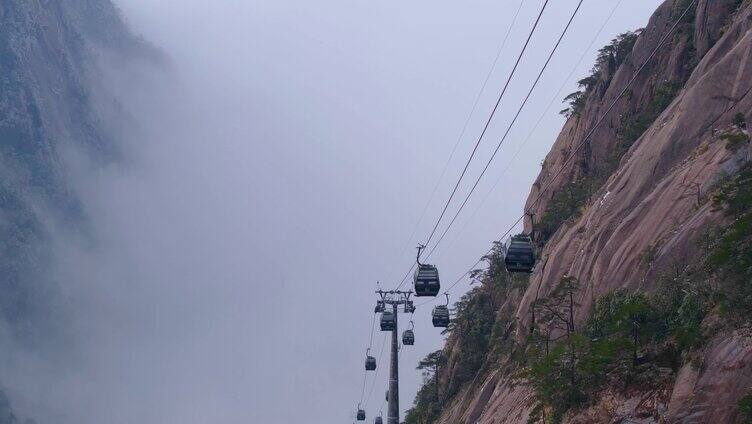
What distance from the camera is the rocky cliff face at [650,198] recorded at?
72.5 feet

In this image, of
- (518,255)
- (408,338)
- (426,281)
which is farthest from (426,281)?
(408,338)

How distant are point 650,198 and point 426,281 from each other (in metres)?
14.0

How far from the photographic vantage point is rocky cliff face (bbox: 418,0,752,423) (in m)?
22.1

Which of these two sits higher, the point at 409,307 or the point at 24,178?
the point at 24,178

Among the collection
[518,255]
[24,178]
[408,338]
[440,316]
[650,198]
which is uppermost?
[24,178]

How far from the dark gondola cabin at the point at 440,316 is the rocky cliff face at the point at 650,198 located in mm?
5067

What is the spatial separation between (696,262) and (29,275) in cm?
17670

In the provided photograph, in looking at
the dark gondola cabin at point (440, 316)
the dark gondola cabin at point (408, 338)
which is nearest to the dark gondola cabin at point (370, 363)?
the dark gondola cabin at point (408, 338)

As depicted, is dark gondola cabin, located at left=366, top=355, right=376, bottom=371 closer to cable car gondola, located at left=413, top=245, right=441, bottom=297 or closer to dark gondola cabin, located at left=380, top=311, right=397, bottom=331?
dark gondola cabin, located at left=380, top=311, right=397, bottom=331

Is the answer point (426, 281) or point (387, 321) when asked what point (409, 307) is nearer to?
point (387, 321)

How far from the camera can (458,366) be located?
55875mm

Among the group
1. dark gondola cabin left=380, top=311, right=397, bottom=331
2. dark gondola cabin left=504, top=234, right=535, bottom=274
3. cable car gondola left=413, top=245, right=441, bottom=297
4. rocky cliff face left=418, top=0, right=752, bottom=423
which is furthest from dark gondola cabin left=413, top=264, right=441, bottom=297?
dark gondola cabin left=380, top=311, right=397, bottom=331

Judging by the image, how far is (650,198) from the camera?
102ft


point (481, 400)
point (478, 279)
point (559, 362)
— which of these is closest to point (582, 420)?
point (559, 362)
